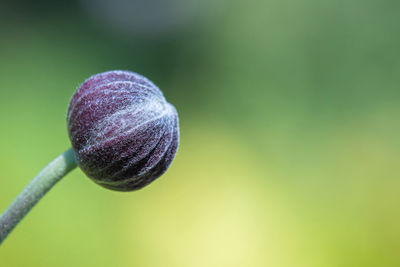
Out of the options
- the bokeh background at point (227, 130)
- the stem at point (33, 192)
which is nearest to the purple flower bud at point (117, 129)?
the stem at point (33, 192)

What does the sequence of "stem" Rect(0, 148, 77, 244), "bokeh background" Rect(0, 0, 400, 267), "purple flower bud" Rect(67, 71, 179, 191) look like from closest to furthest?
"stem" Rect(0, 148, 77, 244) → "purple flower bud" Rect(67, 71, 179, 191) → "bokeh background" Rect(0, 0, 400, 267)

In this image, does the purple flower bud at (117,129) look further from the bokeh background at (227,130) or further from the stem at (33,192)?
the bokeh background at (227,130)

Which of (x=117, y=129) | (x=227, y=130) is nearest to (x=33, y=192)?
(x=117, y=129)

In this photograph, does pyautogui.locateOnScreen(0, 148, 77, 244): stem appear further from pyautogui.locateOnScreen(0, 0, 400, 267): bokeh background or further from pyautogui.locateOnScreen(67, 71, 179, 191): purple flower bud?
pyautogui.locateOnScreen(0, 0, 400, 267): bokeh background

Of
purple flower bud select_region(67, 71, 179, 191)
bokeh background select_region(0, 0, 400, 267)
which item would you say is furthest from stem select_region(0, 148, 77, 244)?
bokeh background select_region(0, 0, 400, 267)

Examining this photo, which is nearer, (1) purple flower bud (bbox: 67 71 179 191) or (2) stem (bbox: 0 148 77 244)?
(2) stem (bbox: 0 148 77 244)

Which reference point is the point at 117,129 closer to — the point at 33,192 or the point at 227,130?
the point at 33,192
